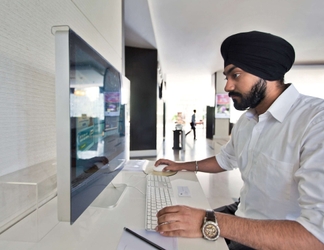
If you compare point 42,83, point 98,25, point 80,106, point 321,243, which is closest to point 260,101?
point 321,243

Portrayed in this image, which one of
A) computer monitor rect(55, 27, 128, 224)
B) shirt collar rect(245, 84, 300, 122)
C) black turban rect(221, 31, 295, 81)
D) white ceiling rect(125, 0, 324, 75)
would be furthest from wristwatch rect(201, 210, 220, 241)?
white ceiling rect(125, 0, 324, 75)

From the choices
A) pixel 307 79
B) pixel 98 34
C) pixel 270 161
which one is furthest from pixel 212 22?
pixel 307 79

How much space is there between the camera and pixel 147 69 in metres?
5.24

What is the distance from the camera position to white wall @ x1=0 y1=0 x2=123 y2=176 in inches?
26.5

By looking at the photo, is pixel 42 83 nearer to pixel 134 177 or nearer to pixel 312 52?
pixel 134 177

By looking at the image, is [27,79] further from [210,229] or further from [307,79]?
[307,79]

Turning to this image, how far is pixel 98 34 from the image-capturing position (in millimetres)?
1467

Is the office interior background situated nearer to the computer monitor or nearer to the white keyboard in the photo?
the computer monitor

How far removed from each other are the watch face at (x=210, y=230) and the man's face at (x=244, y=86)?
2.09ft

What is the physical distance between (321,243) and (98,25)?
173 centimetres

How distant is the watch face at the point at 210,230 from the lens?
0.61 metres

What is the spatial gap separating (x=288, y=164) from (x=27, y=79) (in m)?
1.12

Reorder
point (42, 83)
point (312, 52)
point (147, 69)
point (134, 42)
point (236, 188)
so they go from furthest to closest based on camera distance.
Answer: point (312, 52)
point (147, 69)
point (134, 42)
point (236, 188)
point (42, 83)

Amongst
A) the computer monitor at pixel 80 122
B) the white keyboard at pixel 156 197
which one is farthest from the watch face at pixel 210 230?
the computer monitor at pixel 80 122
